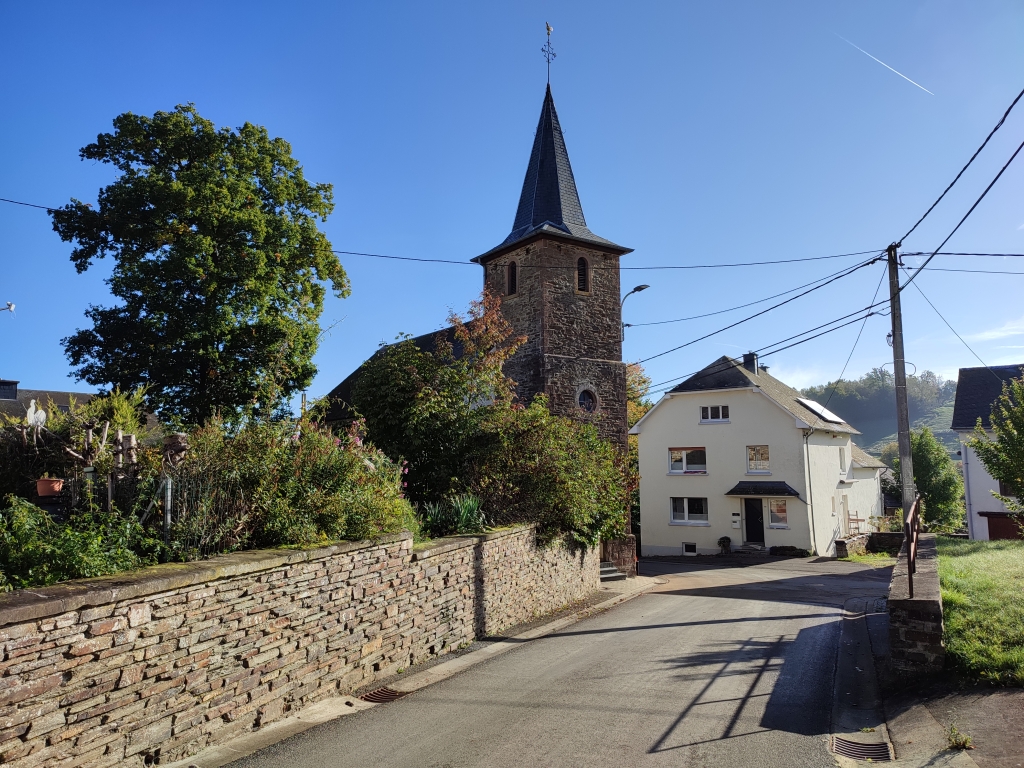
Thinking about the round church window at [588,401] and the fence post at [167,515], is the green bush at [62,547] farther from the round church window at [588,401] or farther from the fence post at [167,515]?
the round church window at [588,401]

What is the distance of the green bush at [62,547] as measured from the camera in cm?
536

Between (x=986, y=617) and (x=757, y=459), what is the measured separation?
2282 centimetres

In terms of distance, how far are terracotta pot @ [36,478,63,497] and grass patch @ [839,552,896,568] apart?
25295 mm

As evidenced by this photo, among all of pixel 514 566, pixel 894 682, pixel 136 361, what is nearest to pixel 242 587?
pixel 514 566

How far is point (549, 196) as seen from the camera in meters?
23.5

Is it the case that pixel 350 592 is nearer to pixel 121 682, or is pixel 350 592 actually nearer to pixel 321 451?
pixel 321 451

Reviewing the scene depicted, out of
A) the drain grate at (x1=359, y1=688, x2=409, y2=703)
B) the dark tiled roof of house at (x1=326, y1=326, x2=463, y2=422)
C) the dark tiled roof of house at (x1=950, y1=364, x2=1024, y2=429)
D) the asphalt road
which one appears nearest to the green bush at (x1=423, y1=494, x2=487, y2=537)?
the asphalt road

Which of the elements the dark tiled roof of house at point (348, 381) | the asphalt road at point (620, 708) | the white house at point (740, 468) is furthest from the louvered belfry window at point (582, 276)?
the asphalt road at point (620, 708)

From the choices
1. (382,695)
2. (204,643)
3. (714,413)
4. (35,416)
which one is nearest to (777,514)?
(714,413)

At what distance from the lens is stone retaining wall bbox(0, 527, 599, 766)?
4.77 metres

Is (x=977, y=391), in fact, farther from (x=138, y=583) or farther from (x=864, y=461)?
(x=138, y=583)

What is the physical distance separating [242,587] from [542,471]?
7.84m

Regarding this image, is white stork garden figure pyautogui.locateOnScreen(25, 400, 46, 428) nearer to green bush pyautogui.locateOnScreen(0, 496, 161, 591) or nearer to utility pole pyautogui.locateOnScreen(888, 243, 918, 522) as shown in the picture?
green bush pyautogui.locateOnScreen(0, 496, 161, 591)

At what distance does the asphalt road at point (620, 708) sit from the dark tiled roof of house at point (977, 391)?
24765 mm
